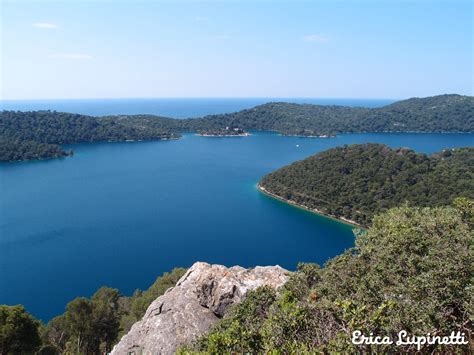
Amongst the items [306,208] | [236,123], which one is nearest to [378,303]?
[306,208]

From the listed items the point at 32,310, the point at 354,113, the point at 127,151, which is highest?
the point at 354,113

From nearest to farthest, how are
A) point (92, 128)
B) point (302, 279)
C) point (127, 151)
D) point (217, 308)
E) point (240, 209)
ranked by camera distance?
point (302, 279) → point (217, 308) → point (240, 209) → point (127, 151) → point (92, 128)

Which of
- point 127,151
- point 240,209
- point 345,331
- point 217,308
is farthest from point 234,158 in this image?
point 345,331

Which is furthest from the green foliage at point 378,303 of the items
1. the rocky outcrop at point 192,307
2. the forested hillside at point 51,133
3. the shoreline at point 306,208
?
the forested hillside at point 51,133

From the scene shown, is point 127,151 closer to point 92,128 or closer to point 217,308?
point 92,128

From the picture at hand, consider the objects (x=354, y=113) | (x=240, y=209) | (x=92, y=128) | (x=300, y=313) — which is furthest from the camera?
(x=354, y=113)

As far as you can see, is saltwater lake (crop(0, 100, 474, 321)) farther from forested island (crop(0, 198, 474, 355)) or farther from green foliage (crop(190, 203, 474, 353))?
green foliage (crop(190, 203, 474, 353))
